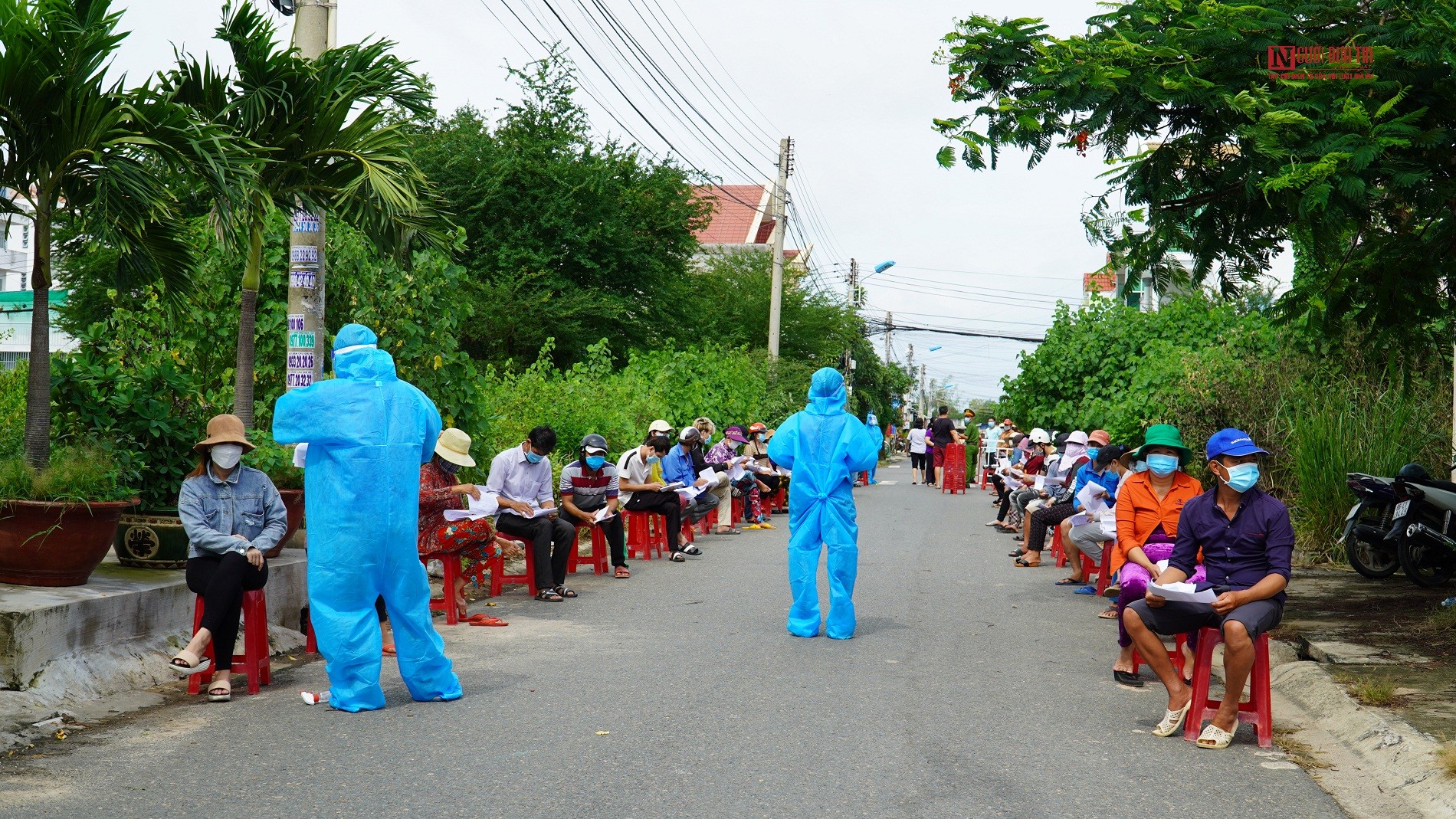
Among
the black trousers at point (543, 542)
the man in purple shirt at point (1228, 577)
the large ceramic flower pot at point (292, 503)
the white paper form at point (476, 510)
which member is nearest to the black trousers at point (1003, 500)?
A: the black trousers at point (543, 542)

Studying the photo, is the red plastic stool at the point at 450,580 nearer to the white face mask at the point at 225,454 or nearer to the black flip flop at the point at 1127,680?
the white face mask at the point at 225,454

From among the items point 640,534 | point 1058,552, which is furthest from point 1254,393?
point 640,534

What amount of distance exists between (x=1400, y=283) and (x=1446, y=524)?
7.30 ft

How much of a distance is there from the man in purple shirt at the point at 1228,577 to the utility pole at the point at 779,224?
87.5 ft

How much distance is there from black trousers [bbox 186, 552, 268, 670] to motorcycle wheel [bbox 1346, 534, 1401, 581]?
954 cm

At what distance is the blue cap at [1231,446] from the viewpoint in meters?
6.41

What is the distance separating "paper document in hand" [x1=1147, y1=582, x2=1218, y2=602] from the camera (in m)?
6.28

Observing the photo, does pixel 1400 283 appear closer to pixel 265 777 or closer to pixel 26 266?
pixel 265 777

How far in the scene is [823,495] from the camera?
945cm

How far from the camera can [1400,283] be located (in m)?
10.2

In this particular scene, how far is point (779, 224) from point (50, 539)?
29.2m

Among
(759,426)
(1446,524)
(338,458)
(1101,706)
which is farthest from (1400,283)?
(759,426)

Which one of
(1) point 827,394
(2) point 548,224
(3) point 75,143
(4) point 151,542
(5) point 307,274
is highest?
(2) point 548,224

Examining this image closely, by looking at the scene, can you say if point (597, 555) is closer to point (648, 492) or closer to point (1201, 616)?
point (648, 492)
